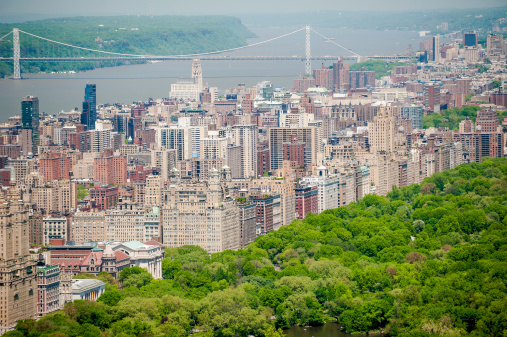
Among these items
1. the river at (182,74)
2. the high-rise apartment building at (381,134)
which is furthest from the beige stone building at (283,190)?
the river at (182,74)

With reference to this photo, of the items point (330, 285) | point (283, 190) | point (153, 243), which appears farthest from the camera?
point (283, 190)

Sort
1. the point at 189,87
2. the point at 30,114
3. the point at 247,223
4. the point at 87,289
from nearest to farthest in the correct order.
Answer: the point at 87,289 < the point at 247,223 < the point at 30,114 < the point at 189,87

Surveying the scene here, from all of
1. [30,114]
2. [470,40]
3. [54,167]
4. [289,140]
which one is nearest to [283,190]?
[54,167]

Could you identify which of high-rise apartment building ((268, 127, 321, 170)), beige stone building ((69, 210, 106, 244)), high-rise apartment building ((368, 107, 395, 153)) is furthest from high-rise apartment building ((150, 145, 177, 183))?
beige stone building ((69, 210, 106, 244))

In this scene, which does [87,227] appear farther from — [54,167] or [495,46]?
[495,46]

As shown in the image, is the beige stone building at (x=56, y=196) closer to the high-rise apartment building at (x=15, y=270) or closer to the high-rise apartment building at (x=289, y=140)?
the high-rise apartment building at (x=289, y=140)

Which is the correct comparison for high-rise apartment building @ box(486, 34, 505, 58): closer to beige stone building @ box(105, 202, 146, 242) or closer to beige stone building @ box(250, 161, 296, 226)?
beige stone building @ box(250, 161, 296, 226)

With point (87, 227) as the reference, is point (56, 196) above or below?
above

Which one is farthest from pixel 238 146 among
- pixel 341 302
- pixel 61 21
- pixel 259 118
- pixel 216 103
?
pixel 61 21
